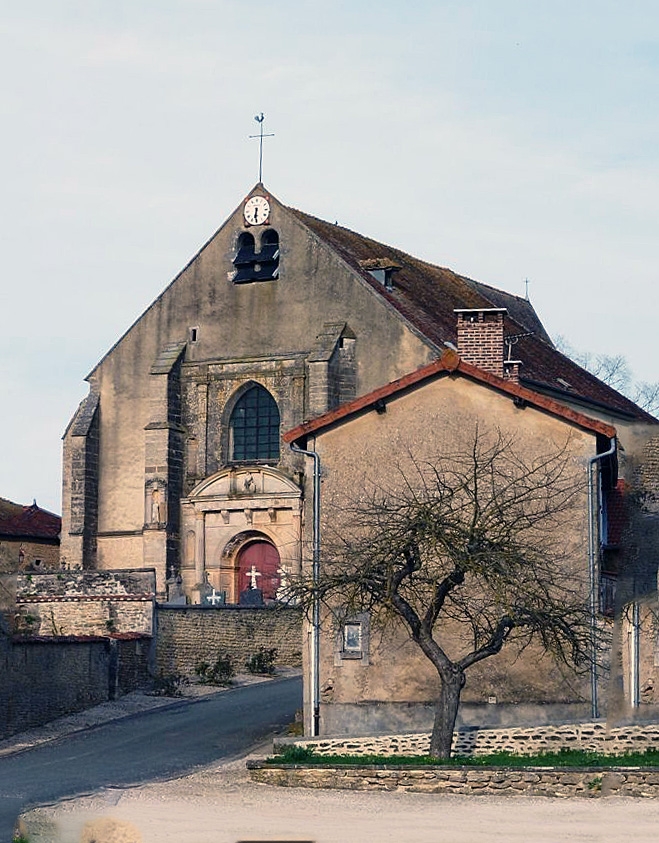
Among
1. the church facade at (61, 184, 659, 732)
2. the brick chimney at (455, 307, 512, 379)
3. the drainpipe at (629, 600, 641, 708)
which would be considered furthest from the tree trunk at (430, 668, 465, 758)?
the church facade at (61, 184, 659, 732)

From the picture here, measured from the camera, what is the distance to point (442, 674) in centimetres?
2284

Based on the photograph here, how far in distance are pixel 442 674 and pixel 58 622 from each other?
48.8 ft

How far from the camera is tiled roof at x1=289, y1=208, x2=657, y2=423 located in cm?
4162

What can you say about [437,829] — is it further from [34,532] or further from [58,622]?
[34,532]

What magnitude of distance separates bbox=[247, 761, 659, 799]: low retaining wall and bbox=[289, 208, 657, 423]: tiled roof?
18549 mm

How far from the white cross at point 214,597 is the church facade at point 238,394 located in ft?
0.73

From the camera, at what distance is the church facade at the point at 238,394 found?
41625 millimetres

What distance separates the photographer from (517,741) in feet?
77.6

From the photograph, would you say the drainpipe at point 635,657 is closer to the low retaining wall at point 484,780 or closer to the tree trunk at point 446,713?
the tree trunk at point 446,713

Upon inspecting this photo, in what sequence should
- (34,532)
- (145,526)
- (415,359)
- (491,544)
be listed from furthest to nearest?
(34,532)
(145,526)
(415,359)
(491,544)

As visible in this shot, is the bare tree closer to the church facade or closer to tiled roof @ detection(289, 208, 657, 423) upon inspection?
tiled roof @ detection(289, 208, 657, 423)

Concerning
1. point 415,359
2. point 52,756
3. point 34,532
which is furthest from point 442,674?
point 34,532

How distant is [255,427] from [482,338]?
1565 centimetres

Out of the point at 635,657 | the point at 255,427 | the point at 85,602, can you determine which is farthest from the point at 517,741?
the point at 255,427
